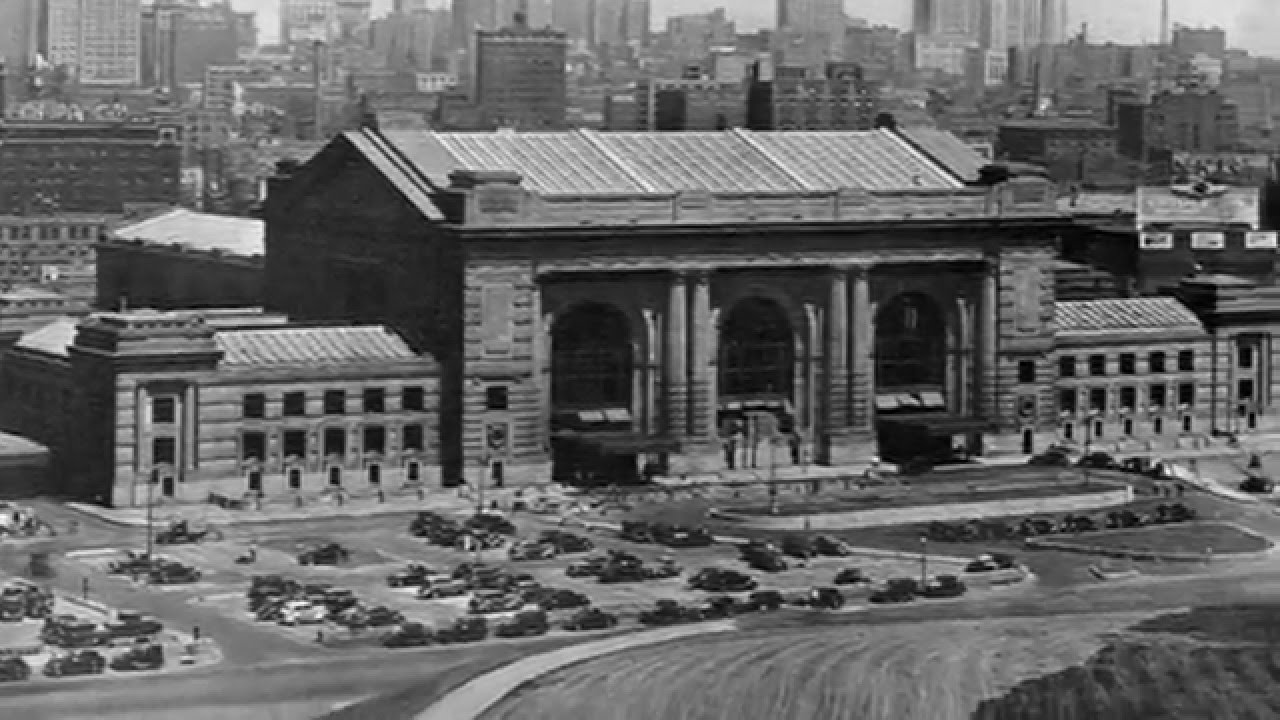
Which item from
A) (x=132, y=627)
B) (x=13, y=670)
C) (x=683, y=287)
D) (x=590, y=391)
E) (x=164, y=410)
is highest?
(x=683, y=287)

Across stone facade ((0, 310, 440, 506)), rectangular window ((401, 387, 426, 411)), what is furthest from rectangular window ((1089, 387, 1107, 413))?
rectangular window ((401, 387, 426, 411))

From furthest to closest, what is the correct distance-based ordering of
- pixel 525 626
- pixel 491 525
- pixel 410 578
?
pixel 491 525, pixel 410 578, pixel 525 626

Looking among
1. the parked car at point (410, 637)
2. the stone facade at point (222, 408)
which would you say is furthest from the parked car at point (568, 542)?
the parked car at point (410, 637)

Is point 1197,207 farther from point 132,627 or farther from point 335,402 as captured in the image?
point 132,627

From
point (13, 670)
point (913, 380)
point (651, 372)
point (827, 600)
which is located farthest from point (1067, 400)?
point (13, 670)

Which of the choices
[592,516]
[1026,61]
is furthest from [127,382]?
[1026,61]

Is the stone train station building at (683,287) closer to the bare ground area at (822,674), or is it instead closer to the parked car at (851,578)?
the parked car at (851,578)

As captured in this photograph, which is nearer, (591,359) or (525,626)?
(525,626)

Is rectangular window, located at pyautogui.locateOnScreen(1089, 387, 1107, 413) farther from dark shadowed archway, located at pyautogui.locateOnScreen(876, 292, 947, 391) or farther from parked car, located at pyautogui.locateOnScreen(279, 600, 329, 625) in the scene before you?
parked car, located at pyautogui.locateOnScreen(279, 600, 329, 625)
